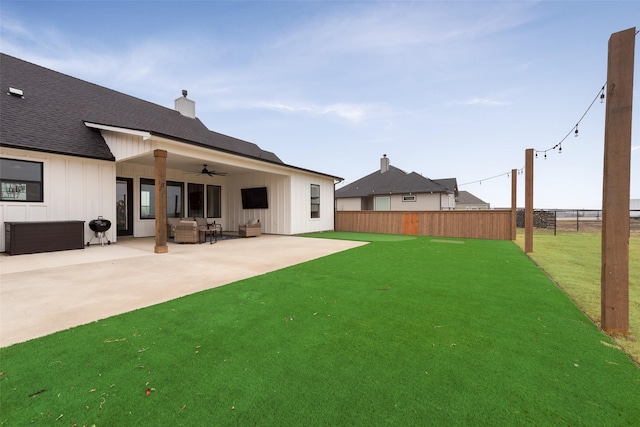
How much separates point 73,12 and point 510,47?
1583 cm

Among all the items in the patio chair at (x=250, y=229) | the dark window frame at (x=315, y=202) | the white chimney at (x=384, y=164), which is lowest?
the patio chair at (x=250, y=229)

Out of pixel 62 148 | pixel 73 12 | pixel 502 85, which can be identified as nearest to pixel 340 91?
pixel 502 85

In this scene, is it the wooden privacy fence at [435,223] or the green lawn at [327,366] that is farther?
the wooden privacy fence at [435,223]

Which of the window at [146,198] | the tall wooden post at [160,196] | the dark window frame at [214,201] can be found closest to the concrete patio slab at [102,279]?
the tall wooden post at [160,196]

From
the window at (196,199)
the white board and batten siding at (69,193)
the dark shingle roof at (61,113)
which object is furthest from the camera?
the window at (196,199)

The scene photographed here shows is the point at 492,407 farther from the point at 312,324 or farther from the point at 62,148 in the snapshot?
the point at 62,148

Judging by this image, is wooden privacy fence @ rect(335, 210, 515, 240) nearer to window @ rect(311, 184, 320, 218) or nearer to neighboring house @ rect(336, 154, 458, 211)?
window @ rect(311, 184, 320, 218)

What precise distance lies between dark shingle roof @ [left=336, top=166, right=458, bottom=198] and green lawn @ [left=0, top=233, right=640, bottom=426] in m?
18.6

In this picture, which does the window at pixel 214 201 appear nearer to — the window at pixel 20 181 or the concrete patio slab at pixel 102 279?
the concrete patio slab at pixel 102 279

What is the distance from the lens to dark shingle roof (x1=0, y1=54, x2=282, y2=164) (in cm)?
727

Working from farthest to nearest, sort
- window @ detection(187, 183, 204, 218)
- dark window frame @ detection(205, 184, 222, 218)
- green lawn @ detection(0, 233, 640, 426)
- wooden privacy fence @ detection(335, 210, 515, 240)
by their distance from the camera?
dark window frame @ detection(205, 184, 222, 218) → window @ detection(187, 183, 204, 218) → wooden privacy fence @ detection(335, 210, 515, 240) → green lawn @ detection(0, 233, 640, 426)

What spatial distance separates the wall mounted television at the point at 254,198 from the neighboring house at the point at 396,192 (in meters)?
13.0

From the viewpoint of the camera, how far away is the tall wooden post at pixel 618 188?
2580mm

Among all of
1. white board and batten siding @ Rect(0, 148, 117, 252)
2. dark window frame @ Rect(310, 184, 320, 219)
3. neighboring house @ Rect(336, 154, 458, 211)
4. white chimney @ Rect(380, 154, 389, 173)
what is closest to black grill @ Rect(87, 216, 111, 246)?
white board and batten siding @ Rect(0, 148, 117, 252)
